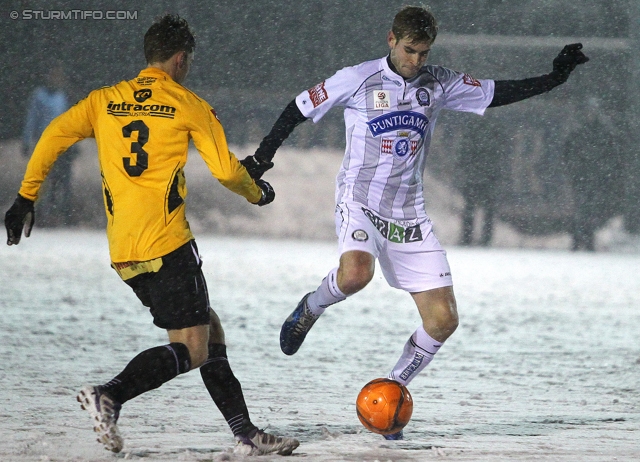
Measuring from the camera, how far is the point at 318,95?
4488mm

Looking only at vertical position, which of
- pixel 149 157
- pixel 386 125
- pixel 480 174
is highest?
pixel 480 174

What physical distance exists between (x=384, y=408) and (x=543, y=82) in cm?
182

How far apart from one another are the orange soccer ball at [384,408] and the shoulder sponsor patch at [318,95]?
Result: 4.67 feet

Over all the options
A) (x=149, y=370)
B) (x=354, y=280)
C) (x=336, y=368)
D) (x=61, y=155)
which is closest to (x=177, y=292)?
(x=149, y=370)

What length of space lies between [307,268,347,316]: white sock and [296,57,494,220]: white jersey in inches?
15.2

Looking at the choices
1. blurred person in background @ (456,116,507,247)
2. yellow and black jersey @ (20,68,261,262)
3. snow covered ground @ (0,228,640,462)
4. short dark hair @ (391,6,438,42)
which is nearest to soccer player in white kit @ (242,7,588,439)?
short dark hair @ (391,6,438,42)

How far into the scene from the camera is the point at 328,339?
261 inches

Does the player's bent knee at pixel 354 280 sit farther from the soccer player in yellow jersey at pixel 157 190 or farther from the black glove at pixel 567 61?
the black glove at pixel 567 61

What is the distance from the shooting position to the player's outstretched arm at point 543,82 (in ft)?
14.7

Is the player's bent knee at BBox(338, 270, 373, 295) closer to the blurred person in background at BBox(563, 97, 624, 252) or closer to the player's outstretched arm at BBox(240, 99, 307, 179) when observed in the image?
the player's outstretched arm at BBox(240, 99, 307, 179)

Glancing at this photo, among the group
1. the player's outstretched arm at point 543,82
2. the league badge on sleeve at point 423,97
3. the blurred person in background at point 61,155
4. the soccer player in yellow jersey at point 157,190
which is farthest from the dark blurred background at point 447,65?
the soccer player in yellow jersey at point 157,190

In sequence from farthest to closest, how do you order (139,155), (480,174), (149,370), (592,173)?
(480,174), (592,173), (139,155), (149,370)

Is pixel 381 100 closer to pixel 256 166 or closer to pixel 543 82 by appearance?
pixel 256 166

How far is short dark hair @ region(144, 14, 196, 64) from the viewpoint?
3.51 meters
